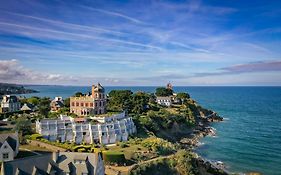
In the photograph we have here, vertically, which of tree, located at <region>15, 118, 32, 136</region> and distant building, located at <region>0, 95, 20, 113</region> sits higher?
distant building, located at <region>0, 95, 20, 113</region>

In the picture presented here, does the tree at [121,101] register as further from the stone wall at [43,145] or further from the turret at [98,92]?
the stone wall at [43,145]

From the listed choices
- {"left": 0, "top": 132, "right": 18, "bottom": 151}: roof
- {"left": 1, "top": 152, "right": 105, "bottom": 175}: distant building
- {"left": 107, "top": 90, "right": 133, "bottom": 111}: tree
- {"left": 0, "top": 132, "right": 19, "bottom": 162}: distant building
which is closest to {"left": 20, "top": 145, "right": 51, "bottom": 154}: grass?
{"left": 0, "top": 132, "right": 18, "bottom": 151}: roof

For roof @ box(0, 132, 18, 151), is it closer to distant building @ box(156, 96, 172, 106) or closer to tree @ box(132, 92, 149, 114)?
tree @ box(132, 92, 149, 114)

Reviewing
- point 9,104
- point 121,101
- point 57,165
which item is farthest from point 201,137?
point 57,165

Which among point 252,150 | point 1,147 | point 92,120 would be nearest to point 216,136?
point 252,150

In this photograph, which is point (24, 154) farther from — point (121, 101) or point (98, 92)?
point (121, 101)
